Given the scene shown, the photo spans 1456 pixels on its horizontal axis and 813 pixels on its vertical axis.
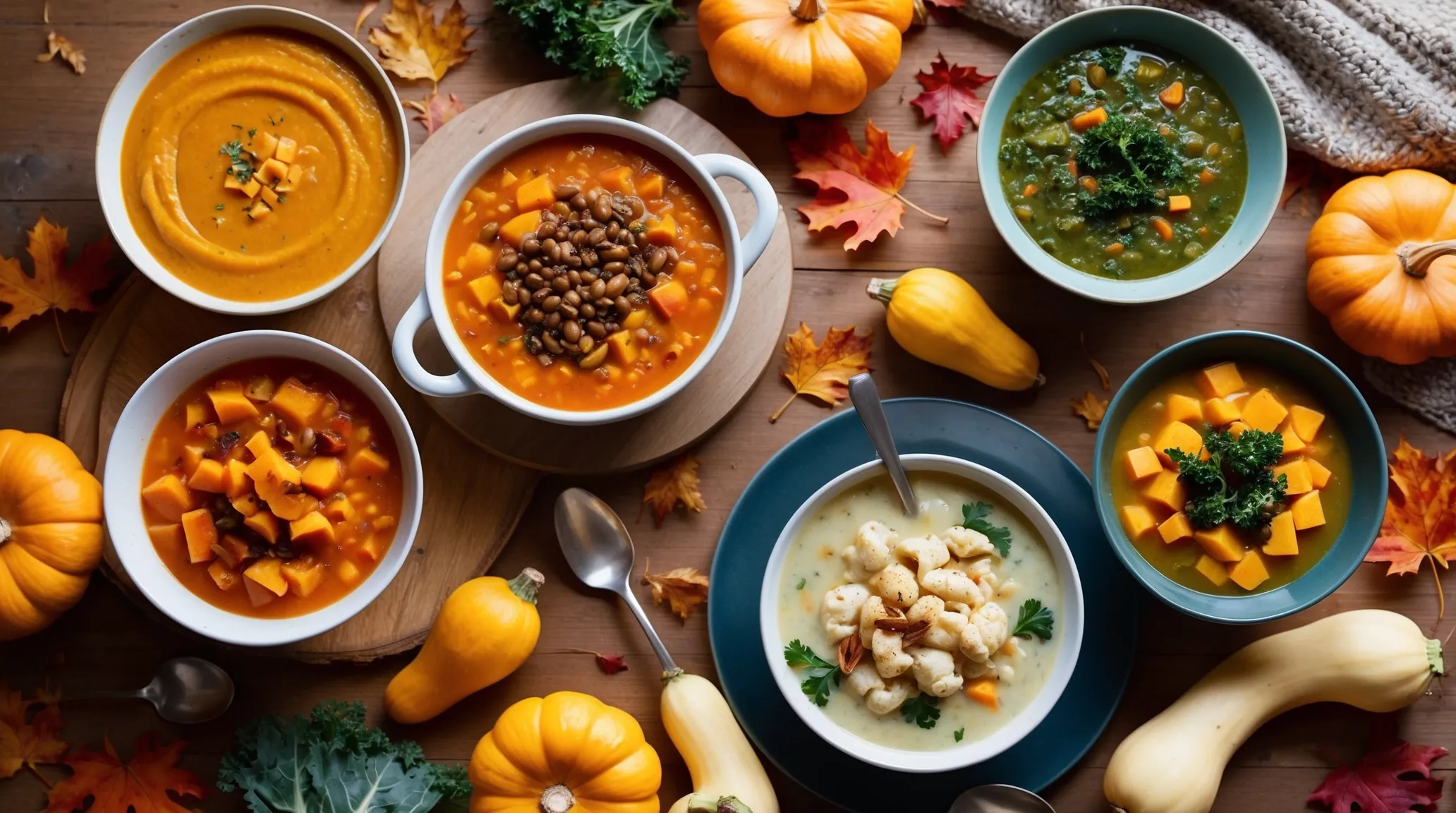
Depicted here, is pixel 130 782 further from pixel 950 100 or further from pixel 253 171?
pixel 950 100

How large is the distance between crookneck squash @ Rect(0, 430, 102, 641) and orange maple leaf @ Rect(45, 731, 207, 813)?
47 centimetres

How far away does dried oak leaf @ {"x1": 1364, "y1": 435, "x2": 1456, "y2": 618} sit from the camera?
3295 millimetres

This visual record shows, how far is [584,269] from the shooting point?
2.98 metres

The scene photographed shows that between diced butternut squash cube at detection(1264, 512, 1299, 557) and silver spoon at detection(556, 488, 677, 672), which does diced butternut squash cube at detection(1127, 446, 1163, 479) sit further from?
silver spoon at detection(556, 488, 677, 672)

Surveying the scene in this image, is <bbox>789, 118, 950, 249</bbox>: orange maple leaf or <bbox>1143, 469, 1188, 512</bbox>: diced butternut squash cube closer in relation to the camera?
<bbox>1143, 469, 1188, 512</bbox>: diced butternut squash cube

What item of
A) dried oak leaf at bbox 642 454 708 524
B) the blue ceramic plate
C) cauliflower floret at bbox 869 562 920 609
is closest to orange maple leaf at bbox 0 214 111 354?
dried oak leaf at bbox 642 454 708 524

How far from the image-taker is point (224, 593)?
9.80ft

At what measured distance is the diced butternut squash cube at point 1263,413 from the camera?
10.0 ft

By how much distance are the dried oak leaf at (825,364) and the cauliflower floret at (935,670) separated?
823mm

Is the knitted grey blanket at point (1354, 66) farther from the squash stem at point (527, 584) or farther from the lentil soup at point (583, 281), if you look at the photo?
the squash stem at point (527, 584)

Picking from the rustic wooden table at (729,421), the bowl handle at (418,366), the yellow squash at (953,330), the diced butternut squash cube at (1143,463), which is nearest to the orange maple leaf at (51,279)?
the rustic wooden table at (729,421)

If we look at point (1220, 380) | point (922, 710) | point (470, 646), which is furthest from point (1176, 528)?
point (470, 646)

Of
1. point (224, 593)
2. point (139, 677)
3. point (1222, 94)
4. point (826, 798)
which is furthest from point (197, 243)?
point (1222, 94)

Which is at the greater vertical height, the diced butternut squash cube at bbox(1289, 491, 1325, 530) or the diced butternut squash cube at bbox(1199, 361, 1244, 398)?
the diced butternut squash cube at bbox(1199, 361, 1244, 398)
